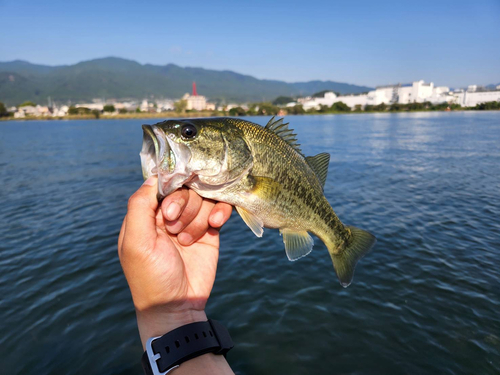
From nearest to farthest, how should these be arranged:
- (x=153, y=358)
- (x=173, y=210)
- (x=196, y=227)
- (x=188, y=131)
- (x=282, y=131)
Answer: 1. (x=153, y=358)
2. (x=173, y=210)
3. (x=188, y=131)
4. (x=196, y=227)
5. (x=282, y=131)

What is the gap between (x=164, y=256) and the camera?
2662mm

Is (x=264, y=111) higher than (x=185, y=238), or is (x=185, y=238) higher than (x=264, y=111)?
(x=264, y=111)

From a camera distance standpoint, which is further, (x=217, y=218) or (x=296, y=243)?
(x=296, y=243)

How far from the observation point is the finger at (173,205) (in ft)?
8.61

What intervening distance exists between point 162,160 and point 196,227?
2.68ft

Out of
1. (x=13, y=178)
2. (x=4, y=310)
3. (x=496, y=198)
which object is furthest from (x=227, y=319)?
(x=13, y=178)

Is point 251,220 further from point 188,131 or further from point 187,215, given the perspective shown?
point 188,131

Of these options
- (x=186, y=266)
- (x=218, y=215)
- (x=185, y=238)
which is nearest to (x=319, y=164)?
(x=218, y=215)

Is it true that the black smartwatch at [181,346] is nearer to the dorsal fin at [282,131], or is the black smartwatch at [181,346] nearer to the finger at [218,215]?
the finger at [218,215]

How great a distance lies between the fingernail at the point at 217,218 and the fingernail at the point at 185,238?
1.00 ft

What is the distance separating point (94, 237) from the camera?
1129 cm

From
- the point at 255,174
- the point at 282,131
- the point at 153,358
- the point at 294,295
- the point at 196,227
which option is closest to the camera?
the point at 153,358

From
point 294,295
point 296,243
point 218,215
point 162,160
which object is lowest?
point 294,295

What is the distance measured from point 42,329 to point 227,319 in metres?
4.11
